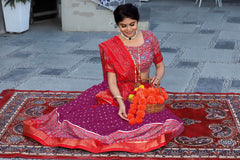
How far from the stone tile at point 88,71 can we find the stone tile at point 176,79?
92 centimetres

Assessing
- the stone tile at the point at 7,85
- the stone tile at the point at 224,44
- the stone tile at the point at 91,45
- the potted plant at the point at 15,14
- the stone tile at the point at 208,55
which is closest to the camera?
the stone tile at the point at 7,85

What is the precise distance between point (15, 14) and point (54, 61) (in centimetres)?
220

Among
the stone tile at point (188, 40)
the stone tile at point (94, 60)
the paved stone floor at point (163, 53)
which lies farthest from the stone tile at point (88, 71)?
the stone tile at point (188, 40)

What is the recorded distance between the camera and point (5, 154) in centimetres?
334

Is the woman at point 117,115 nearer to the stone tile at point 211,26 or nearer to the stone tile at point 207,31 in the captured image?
the stone tile at point 207,31

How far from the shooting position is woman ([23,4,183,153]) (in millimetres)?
3320

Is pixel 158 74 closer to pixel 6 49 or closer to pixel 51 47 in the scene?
pixel 51 47

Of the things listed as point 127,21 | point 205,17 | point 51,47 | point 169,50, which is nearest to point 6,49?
point 51,47

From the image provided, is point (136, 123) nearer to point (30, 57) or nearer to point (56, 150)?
point (56, 150)

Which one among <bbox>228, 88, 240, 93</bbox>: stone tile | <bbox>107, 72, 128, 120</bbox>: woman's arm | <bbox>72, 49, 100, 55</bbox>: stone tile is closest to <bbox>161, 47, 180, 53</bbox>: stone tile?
<bbox>72, 49, 100, 55</bbox>: stone tile

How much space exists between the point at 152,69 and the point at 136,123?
7.84 feet

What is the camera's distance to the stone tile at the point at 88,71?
5.44 m

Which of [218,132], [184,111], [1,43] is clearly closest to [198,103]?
[184,111]

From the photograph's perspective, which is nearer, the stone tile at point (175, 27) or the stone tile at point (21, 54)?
the stone tile at point (21, 54)
